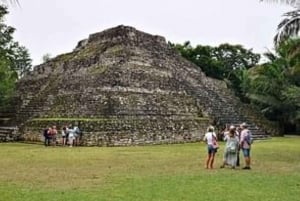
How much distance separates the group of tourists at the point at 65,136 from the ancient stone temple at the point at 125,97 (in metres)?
0.46

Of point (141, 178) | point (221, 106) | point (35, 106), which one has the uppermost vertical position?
point (221, 106)

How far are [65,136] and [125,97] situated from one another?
4249 mm

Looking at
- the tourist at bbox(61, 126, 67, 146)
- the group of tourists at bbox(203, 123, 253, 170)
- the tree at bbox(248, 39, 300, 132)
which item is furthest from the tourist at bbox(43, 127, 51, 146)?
the tree at bbox(248, 39, 300, 132)

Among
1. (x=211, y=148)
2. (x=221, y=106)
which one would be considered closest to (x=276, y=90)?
(x=221, y=106)

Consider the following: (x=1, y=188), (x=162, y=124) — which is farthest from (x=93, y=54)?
(x=1, y=188)

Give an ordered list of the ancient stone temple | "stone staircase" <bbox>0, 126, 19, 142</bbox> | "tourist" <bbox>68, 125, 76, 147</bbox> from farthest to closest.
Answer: "stone staircase" <bbox>0, 126, 19, 142</bbox> < the ancient stone temple < "tourist" <bbox>68, 125, 76, 147</bbox>

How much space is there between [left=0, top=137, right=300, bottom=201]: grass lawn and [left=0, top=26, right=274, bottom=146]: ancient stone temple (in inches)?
275

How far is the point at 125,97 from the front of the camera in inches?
1109

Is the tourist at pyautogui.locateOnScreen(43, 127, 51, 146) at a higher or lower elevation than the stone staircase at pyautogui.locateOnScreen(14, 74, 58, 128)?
lower

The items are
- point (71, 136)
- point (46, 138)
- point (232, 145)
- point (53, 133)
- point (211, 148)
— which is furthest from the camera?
point (46, 138)

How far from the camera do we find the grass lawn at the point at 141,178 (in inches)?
416

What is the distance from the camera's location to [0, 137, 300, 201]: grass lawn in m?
10.6

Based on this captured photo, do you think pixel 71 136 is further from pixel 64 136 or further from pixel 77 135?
pixel 64 136

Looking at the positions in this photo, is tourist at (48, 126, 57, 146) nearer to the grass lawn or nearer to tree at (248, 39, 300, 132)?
the grass lawn
